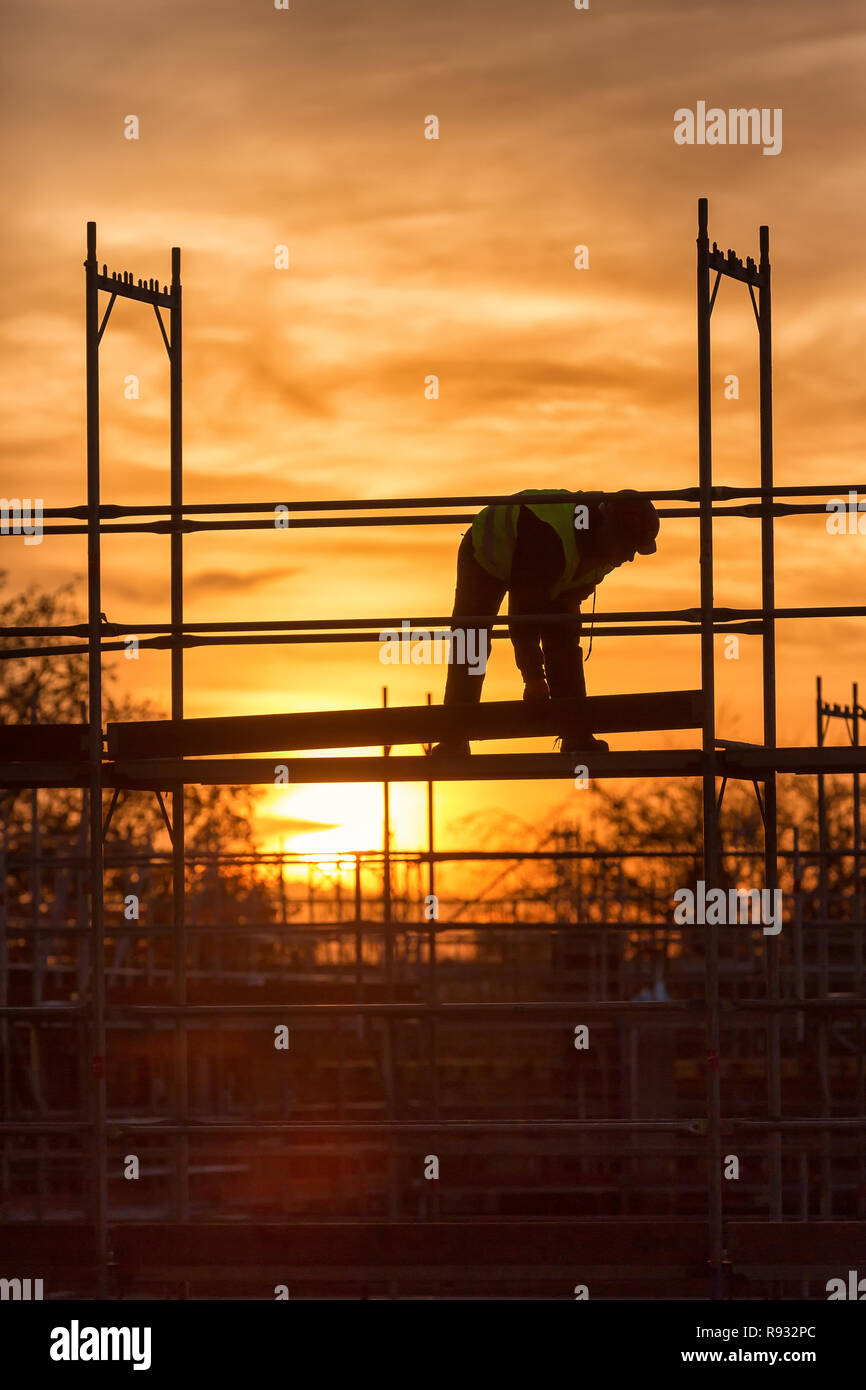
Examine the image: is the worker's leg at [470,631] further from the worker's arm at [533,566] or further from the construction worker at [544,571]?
the worker's arm at [533,566]

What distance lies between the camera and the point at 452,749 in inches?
377

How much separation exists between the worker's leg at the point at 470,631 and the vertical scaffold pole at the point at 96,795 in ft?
5.82

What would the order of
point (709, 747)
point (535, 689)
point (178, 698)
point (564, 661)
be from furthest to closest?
point (178, 698) → point (535, 689) → point (564, 661) → point (709, 747)

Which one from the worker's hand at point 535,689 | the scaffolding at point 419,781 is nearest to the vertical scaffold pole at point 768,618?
the scaffolding at point 419,781

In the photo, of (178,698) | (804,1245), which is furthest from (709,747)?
(178,698)

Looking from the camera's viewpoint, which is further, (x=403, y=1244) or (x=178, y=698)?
(x=178, y=698)

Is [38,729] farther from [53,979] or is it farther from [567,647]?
[53,979]

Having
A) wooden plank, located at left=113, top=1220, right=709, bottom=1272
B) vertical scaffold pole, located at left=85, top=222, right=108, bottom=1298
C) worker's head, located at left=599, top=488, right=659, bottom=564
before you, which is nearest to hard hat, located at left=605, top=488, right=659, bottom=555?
worker's head, located at left=599, top=488, right=659, bottom=564

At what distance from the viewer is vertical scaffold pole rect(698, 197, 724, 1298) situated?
29.3 feet

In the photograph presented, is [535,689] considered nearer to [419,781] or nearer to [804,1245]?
[419,781]

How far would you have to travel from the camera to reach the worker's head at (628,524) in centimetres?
923

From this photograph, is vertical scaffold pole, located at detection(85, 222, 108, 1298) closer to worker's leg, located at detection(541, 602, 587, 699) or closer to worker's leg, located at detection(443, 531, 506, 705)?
worker's leg, located at detection(443, 531, 506, 705)

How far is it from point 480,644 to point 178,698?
183cm

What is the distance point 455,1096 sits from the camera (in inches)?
951
